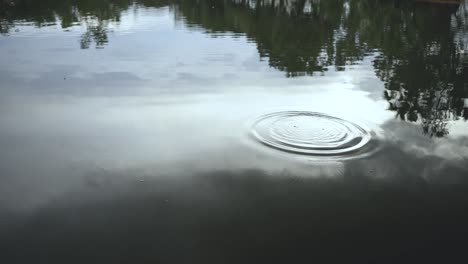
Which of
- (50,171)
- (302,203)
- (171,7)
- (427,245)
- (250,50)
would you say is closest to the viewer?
(427,245)

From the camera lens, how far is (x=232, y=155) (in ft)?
51.8

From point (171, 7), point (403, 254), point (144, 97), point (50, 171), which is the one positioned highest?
point (171, 7)

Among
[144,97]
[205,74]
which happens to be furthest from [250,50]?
[144,97]

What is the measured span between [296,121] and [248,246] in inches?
356

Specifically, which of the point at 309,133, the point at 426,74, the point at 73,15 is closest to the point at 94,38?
the point at 73,15

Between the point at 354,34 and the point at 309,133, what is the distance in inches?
1186

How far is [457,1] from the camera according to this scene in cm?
6069

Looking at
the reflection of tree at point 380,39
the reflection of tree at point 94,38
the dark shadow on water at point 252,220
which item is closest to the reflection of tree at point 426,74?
the reflection of tree at point 380,39

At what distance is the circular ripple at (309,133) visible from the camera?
52.9ft

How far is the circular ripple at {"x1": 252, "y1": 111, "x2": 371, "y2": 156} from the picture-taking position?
1611cm

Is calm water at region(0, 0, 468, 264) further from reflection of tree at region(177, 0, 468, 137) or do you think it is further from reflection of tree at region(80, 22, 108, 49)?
reflection of tree at region(80, 22, 108, 49)

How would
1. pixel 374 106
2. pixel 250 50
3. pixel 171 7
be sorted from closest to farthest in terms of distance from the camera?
pixel 374 106 < pixel 250 50 < pixel 171 7

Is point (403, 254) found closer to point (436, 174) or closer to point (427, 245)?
point (427, 245)

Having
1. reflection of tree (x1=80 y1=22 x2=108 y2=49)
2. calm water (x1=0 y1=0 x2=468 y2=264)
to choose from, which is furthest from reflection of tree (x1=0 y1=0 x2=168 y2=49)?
calm water (x1=0 y1=0 x2=468 y2=264)
